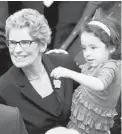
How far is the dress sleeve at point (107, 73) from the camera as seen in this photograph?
99cm

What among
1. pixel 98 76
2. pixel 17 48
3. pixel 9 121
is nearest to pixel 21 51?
pixel 17 48

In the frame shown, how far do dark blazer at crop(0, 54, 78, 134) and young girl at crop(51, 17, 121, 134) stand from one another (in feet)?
0.10

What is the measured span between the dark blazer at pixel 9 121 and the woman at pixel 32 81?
12.9 inches

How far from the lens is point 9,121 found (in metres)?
0.68

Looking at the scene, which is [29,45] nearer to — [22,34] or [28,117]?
[22,34]

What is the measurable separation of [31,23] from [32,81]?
0.18m

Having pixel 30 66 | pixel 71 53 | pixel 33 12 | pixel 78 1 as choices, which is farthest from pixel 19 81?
pixel 78 1

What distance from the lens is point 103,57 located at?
103 centimetres

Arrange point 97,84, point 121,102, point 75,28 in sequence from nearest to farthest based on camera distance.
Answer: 1. point 97,84
2. point 121,102
3. point 75,28

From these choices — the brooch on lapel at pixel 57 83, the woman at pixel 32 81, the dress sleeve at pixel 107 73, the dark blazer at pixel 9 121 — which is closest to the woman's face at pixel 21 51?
the woman at pixel 32 81

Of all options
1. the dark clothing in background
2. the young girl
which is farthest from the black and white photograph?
the dark clothing in background

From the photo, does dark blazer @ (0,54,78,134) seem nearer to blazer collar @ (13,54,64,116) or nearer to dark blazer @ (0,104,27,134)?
blazer collar @ (13,54,64,116)

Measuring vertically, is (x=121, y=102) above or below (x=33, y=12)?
below

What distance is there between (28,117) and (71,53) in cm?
36
